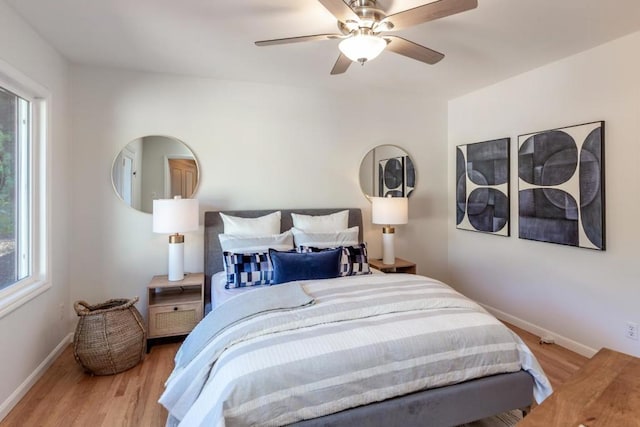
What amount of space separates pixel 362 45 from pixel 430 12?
1.25 ft

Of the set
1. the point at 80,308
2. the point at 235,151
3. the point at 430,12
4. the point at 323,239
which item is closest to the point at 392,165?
the point at 323,239

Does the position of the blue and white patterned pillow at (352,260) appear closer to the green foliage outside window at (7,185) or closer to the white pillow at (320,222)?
the white pillow at (320,222)

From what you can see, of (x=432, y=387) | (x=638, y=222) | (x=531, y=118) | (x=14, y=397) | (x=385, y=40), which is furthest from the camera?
(x=531, y=118)

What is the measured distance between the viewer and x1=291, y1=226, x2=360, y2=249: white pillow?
321 centimetres

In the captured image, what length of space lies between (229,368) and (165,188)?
2300mm

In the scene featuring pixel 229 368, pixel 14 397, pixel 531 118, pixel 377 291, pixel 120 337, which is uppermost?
pixel 531 118

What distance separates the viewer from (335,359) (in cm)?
159

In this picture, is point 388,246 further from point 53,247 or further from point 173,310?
point 53,247

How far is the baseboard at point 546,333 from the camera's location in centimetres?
289

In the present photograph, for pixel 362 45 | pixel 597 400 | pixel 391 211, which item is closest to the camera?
pixel 597 400

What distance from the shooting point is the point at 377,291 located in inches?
88.9

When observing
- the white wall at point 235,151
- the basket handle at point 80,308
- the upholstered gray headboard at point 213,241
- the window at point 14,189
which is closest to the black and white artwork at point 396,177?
the white wall at point 235,151

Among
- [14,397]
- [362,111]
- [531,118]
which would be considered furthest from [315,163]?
[14,397]

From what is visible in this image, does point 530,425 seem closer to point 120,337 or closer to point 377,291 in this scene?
point 377,291
